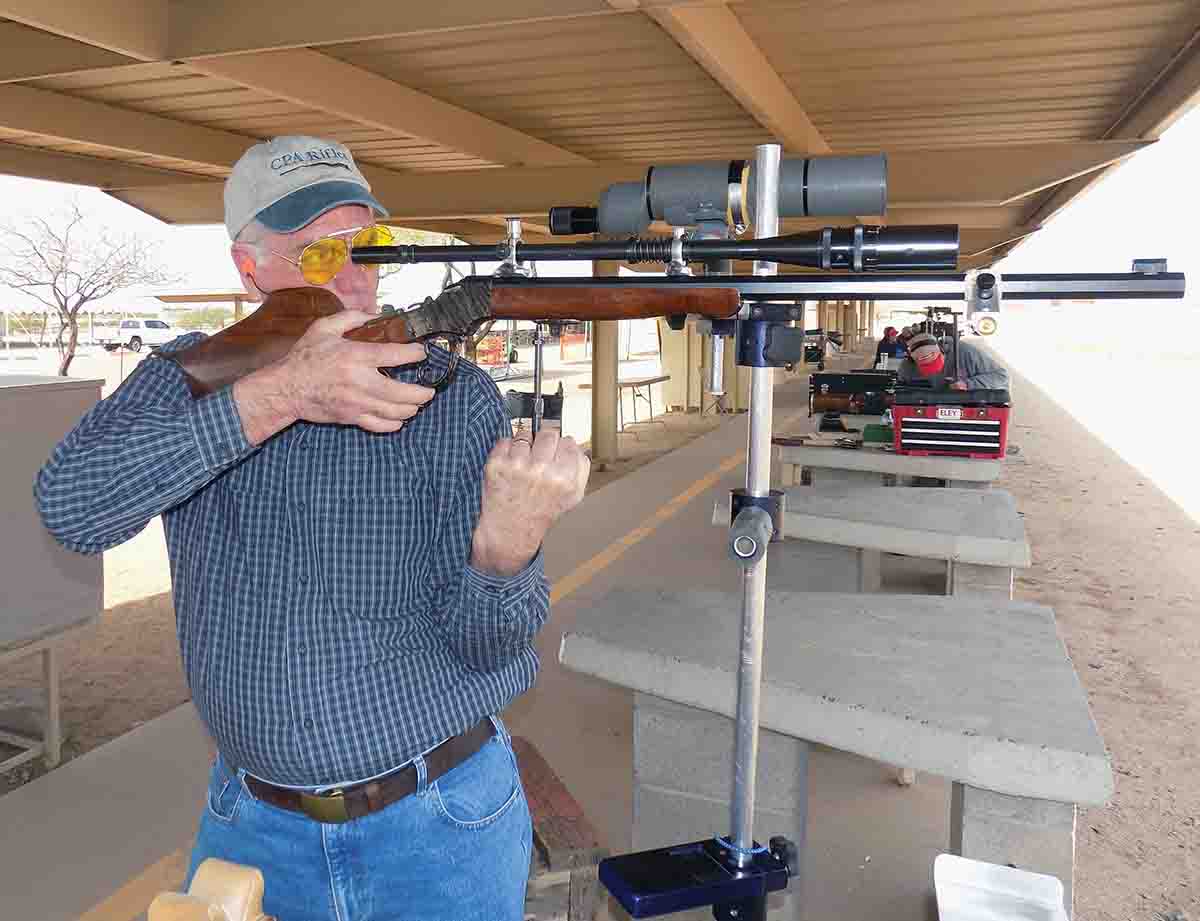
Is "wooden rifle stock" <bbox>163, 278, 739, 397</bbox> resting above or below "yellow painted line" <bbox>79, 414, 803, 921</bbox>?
above

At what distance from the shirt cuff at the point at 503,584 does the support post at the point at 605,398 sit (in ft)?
31.4

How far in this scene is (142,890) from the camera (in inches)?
114

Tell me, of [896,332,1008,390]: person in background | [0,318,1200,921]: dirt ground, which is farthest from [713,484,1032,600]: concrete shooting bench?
[896,332,1008,390]: person in background

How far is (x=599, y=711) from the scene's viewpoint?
4254 millimetres

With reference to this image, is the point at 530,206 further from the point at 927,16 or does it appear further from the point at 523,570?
the point at 523,570

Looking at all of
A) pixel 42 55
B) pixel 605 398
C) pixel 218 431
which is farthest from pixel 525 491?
pixel 605 398

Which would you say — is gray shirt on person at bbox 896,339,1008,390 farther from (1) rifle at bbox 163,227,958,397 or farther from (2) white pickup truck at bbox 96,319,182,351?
(2) white pickup truck at bbox 96,319,182,351

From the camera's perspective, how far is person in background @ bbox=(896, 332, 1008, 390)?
23.5ft

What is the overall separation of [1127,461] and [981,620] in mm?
10946

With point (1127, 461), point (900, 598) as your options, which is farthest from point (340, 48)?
point (1127, 461)

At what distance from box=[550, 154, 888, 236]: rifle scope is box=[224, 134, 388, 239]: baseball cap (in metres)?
0.49

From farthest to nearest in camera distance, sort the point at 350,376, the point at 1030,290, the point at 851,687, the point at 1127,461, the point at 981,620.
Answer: the point at 1127,461, the point at 981,620, the point at 851,687, the point at 1030,290, the point at 350,376

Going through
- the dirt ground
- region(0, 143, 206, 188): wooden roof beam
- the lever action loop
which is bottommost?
the dirt ground

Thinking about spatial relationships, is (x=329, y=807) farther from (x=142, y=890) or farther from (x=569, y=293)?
(x=142, y=890)
